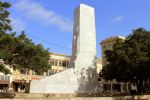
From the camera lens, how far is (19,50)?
2447 centimetres

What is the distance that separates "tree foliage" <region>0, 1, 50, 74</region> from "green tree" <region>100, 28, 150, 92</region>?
1204 centimetres

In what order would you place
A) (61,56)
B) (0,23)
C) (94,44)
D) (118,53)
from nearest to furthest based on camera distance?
(0,23), (118,53), (94,44), (61,56)

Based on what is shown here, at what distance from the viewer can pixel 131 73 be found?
3478cm

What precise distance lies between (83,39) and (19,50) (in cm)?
1276

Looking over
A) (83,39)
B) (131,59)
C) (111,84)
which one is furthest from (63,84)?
(111,84)

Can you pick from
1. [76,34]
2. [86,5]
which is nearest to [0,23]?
[76,34]

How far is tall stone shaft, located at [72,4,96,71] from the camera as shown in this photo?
34612mm

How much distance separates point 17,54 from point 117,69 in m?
15.6

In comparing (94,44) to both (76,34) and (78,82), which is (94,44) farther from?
(78,82)

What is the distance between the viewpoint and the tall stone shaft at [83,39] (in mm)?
34612

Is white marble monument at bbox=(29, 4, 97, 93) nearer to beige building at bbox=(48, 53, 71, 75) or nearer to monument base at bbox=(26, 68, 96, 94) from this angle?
monument base at bbox=(26, 68, 96, 94)

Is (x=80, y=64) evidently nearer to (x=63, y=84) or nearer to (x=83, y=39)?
Result: (x=83, y=39)

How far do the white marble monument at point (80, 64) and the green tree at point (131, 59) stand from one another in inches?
113

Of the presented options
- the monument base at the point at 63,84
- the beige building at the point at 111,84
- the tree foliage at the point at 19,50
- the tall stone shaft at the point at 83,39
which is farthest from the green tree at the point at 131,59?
the beige building at the point at 111,84
